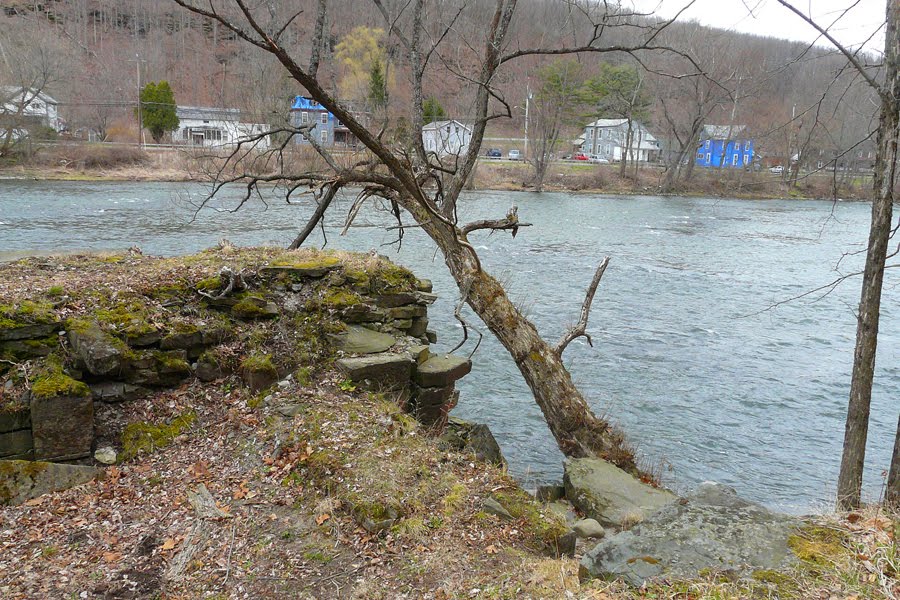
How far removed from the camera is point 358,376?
7.32 meters

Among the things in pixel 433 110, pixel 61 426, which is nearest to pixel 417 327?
pixel 61 426

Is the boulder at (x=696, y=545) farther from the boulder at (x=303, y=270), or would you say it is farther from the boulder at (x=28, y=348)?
the boulder at (x=303, y=270)

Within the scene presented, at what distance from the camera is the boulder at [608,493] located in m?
6.41

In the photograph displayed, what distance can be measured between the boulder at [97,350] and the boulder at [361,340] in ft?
7.35

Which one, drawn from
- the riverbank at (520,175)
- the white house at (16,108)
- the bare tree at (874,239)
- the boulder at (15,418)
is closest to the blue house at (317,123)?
the boulder at (15,418)

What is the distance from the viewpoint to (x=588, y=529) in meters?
6.05

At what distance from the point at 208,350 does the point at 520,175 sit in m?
43.9

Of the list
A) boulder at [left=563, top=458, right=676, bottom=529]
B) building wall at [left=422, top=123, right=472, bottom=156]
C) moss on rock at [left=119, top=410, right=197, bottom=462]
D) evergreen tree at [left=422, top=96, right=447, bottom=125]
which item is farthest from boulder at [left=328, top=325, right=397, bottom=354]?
evergreen tree at [left=422, top=96, right=447, bottom=125]

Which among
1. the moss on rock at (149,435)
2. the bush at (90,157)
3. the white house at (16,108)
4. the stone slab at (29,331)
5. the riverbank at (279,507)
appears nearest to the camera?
the riverbank at (279,507)

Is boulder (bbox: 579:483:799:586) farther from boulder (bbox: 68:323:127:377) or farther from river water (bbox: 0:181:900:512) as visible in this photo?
boulder (bbox: 68:323:127:377)

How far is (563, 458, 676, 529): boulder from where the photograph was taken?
6.41 meters

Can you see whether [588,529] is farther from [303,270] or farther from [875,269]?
[303,270]

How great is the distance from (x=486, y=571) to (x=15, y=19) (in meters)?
96.4

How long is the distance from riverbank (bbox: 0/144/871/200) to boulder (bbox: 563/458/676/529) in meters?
31.4
